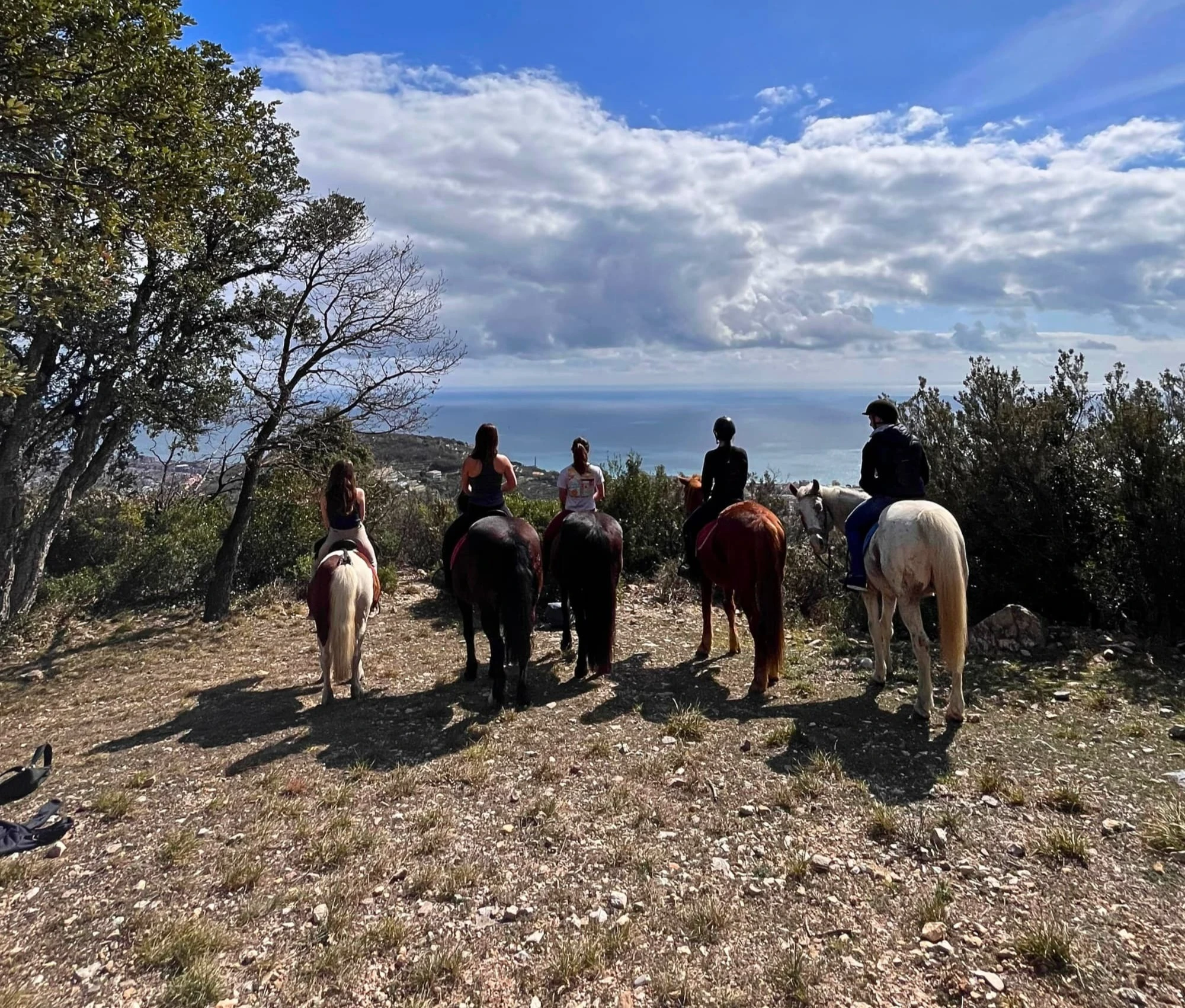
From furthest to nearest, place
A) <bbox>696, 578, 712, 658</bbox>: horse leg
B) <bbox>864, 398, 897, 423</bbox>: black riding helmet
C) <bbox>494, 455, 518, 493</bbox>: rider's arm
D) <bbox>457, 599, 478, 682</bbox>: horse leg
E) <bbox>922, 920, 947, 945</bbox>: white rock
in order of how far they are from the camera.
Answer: <bbox>696, 578, 712, 658</bbox>: horse leg, <bbox>457, 599, 478, 682</bbox>: horse leg, <bbox>494, 455, 518, 493</bbox>: rider's arm, <bbox>864, 398, 897, 423</bbox>: black riding helmet, <bbox>922, 920, 947, 945</bbox>: white rock

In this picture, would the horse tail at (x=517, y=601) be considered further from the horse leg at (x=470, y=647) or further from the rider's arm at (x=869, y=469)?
the rider's arm at (x=869, y=469)

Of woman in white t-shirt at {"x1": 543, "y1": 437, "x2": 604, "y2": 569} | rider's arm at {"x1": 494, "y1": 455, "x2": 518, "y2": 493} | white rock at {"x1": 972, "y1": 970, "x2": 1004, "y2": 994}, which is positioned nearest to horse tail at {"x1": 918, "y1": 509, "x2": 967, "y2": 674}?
white rock at {"x1": 972, "y1": 970, "x2": 1004, "y2": 994}

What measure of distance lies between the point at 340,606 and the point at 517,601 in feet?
5.59

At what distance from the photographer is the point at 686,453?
3997cm

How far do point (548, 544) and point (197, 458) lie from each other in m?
7.48

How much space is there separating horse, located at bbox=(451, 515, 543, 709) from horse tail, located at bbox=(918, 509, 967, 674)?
348 centimetres

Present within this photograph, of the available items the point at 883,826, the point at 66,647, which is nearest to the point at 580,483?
the point at 883,826

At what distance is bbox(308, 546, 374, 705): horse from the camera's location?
6191 mm

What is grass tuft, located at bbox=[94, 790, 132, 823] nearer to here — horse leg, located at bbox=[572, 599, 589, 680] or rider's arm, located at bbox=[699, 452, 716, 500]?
horse leg, located at bbox=[572, 599, 589, 680]

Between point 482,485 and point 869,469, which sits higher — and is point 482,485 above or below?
below

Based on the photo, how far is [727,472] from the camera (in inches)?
292

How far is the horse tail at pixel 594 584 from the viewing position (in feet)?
21.9

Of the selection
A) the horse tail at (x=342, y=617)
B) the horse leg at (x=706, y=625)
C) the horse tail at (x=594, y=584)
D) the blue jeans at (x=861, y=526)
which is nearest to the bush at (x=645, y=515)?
the horse leg at (x=706, y=625)

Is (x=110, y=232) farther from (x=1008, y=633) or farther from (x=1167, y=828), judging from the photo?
(x=1008, y=633)
